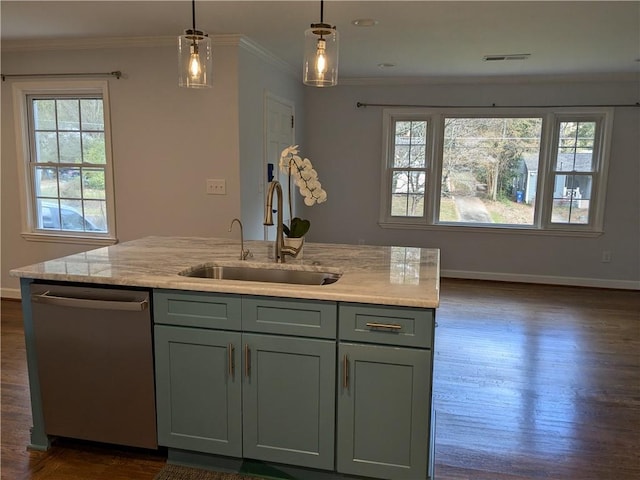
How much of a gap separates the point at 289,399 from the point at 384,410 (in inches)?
15.8

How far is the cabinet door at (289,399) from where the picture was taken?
204 centimetres

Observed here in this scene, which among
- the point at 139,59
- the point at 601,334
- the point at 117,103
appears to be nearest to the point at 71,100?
the point at 117,103

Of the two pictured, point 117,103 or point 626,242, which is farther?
point 626,242

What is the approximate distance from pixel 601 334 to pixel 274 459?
129 inches

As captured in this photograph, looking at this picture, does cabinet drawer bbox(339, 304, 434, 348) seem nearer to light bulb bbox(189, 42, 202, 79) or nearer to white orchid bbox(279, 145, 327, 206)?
white orchid bbox(279, 145, 327, 206)

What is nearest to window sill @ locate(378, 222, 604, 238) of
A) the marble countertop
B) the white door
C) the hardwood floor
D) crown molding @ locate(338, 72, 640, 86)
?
the hardwood floor

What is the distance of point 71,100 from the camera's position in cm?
449

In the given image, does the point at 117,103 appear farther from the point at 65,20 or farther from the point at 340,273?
the point at 340,273

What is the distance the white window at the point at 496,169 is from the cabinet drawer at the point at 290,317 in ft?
14.1

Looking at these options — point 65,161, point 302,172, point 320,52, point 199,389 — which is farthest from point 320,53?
point 65,161

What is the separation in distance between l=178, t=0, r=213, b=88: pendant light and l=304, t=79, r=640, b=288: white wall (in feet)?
12.7

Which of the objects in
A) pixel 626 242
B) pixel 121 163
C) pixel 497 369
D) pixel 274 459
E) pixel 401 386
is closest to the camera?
pixel 401 386

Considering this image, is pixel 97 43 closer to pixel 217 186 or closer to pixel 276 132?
pixel 217 186

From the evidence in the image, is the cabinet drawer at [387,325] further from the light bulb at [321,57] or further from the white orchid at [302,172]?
the light bulb at [321,57]
